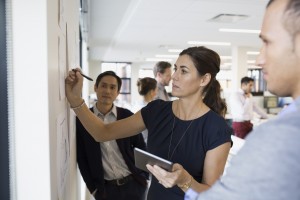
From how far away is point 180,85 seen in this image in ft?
4.58

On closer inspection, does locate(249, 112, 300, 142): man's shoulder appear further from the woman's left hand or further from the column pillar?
the column pillar

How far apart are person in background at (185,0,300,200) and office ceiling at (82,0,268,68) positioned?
324 centimetres

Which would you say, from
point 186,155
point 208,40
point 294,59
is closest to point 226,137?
point 186,155

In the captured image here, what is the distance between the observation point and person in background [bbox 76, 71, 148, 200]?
1786mm

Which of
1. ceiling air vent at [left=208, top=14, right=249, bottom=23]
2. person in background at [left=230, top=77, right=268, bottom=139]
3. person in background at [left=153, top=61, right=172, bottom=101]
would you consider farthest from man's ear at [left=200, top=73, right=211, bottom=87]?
person in background at [left=230, top=77, right=268, bottom=139]

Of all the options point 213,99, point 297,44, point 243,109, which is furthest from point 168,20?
point 297,44

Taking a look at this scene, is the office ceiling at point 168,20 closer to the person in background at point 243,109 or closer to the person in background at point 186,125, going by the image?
the person in background at point 243,109

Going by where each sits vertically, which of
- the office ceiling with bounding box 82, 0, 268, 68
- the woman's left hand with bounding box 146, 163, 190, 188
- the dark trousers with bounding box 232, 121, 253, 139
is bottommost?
the dark trousers with bounding box 232, 121, 253, 139

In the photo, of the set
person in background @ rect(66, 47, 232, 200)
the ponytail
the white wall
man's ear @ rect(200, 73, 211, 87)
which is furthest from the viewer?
the ponytail

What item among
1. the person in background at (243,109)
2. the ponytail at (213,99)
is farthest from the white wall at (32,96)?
the person in background at (243,109)

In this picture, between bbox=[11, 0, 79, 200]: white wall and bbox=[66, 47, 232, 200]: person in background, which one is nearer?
bbox=[11, 0, 79, 200]: white wall

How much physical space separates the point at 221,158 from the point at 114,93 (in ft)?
3.31

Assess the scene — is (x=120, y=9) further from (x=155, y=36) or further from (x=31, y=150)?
(x=31, y=150)

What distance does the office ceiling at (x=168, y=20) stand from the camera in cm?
383
